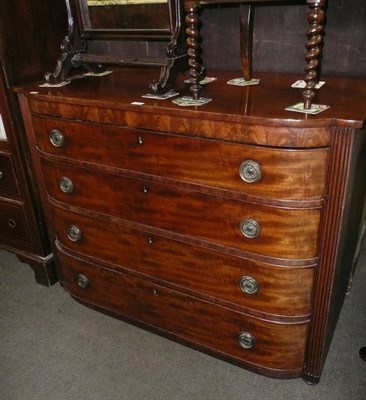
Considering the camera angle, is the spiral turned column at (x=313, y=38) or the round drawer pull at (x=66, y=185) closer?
the spiral turned column at (x=313, y=38)

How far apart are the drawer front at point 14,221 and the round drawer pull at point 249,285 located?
1271 millimetres

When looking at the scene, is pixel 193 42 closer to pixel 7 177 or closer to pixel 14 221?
pixel 7 177

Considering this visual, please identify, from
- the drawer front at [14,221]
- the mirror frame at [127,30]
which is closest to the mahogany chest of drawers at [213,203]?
the mirror frame at [127,30]

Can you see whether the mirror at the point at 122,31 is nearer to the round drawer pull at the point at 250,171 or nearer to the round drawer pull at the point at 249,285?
the round drawer pull at the point at 250,171

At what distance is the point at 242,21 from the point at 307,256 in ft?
2.99

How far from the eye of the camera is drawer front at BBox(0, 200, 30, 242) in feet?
7.18

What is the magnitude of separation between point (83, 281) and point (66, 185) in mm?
509

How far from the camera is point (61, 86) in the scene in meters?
1.74

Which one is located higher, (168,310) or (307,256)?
(307,256)

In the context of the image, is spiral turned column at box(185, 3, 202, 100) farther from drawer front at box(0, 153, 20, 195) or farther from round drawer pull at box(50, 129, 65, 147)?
drawer front at box(0, 153, 20, 195)

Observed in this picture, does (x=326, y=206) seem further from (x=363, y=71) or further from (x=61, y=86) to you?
(x=61, y=86)

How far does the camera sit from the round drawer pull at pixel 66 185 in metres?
1.77

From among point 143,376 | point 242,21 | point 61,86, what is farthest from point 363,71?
point 143,376

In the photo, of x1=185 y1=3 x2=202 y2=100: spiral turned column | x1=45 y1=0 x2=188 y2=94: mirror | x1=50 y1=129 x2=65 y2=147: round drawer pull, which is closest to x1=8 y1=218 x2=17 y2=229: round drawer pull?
x1=50 y1=129 x2=65 y2=147: round drawer pull
